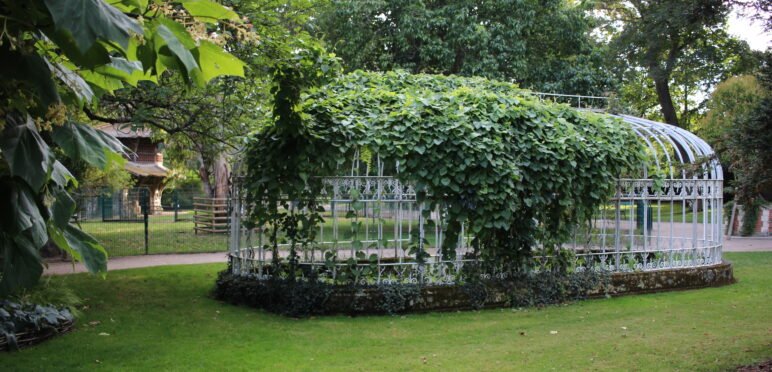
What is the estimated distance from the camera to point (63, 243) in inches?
58.0

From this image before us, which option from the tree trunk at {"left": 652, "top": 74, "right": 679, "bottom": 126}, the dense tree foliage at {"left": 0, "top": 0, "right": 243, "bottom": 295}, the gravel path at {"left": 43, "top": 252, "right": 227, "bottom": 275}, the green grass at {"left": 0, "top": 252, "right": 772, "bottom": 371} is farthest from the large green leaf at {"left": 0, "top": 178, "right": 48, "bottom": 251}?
the tree trunk at {"left": 652, "top": 74, "right": 679, "bottom": 126}

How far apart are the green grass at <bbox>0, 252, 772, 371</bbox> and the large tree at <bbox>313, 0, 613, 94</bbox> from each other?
11.2m

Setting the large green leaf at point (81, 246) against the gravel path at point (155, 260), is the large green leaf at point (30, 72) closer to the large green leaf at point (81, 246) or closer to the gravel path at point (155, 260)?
the large green leaf at point (81, 246)

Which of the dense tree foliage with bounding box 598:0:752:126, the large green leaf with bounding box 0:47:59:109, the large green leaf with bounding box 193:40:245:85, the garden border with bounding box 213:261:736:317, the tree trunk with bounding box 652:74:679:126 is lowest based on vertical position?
the garden border with bounding box 213:261:736:317

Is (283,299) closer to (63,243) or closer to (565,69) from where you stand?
(63,243)

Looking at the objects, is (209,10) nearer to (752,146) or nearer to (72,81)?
(72,81)

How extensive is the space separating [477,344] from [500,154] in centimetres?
308

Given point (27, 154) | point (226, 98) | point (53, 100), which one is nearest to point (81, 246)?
point (27, 154)

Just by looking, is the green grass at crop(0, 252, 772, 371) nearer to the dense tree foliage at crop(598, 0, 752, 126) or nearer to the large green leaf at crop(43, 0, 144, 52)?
the large green leaf at crop(43, 0, 144, 52)

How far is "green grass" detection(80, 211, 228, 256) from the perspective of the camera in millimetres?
16734

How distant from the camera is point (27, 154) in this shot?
1.40 metres

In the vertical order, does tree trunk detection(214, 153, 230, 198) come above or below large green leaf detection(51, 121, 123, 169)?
above

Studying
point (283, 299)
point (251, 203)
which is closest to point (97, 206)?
point (251, 203)

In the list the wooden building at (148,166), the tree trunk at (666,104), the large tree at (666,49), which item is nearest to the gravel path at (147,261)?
the wooden building at (148,166)
